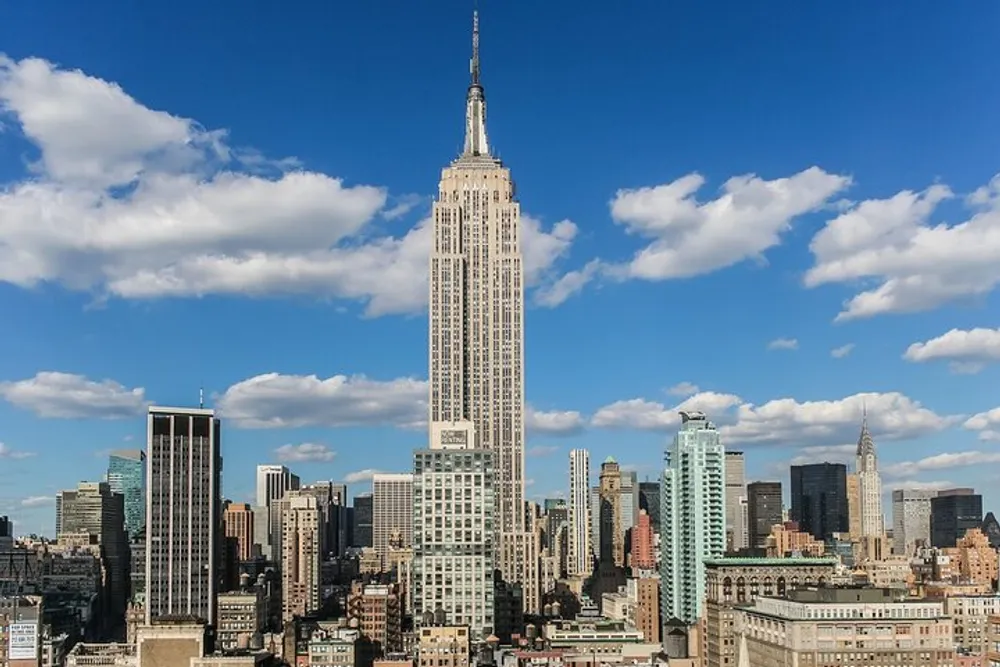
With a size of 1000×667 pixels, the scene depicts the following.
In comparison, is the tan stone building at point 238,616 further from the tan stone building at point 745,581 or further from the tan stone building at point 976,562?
the tan stone building at point 976,562

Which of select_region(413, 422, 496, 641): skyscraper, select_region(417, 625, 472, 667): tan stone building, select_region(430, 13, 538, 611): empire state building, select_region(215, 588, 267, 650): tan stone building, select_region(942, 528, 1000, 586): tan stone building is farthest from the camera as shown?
select_region(942, 528, 1000, 586): tan stone building

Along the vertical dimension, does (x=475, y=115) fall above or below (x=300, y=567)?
above

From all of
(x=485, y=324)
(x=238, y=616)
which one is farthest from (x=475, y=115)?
(x=238, y=616)

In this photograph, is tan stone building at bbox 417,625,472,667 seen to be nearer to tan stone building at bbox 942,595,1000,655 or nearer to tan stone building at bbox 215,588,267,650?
tan stone building at bbox 215,588,267,650

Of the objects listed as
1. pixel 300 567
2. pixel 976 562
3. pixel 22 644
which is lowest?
pixel 22 644

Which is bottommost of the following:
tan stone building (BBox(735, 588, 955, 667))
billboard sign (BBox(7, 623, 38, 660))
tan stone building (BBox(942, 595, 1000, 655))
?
billboard sign (BBox(7, 623, 38, 660))

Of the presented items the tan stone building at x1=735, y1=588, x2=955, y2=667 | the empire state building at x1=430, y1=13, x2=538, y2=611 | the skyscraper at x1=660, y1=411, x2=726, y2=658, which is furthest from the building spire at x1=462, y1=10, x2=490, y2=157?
the tan stone building at x1=735, y1=588, x2=955, y2=667

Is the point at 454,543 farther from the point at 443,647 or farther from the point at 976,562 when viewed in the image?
the point at 976,562
